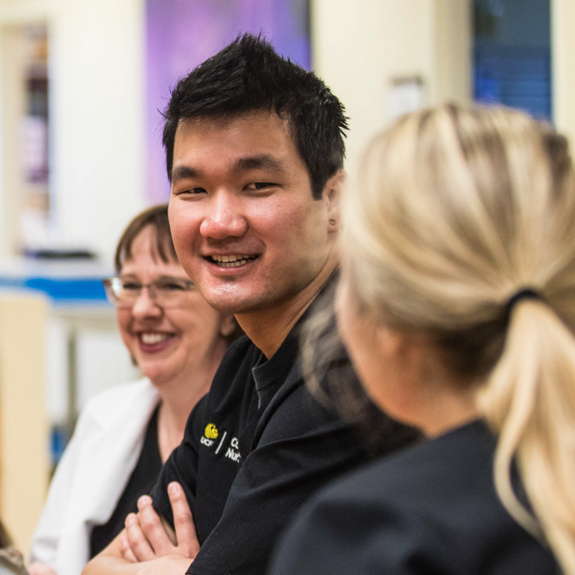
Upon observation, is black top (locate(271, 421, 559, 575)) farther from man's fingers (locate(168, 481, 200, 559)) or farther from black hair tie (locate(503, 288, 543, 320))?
man's fingers (locate(168, 481, 200, 559))

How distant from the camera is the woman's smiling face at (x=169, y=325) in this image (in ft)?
5.71

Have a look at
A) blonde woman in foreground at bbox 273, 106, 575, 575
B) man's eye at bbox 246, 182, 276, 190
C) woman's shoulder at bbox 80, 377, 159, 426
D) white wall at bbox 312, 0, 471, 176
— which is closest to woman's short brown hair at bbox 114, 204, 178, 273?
woman's shoulder at bbox 80, 377, 159, 426

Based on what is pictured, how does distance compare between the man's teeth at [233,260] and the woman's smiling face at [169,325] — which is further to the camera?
the woman's smiling face at [169,325]

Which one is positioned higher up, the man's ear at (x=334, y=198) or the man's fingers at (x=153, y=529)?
the man's ear at (x=334, y=198)

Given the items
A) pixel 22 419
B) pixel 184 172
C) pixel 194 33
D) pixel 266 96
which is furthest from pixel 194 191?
pixel 194 33

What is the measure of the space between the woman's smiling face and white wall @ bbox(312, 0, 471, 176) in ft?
6.96

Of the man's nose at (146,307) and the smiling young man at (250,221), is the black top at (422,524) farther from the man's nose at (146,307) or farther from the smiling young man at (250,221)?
the man's nose at (146,307)

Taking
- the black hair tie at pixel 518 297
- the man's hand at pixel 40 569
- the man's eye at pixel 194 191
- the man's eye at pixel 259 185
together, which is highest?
the man's eye at pixel 259 185

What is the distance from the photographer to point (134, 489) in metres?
1.68

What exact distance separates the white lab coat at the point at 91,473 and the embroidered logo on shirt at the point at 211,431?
17.7 inches

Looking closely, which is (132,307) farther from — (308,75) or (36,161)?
(36,161)

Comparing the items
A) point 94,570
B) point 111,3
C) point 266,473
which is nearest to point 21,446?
point 94,570

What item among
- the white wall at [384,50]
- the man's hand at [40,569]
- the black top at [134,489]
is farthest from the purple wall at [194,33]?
the man's hand at [40,569]

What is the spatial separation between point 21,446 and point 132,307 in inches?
27.5
